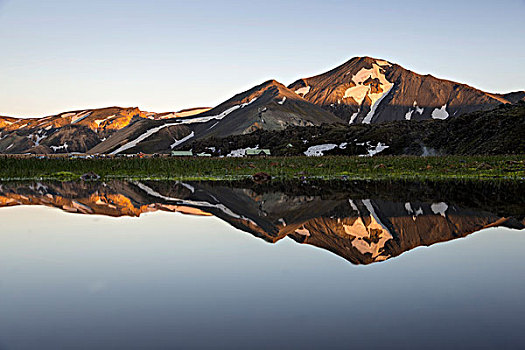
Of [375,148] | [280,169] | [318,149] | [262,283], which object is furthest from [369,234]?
[318,149]

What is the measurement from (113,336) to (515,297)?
6003 mm

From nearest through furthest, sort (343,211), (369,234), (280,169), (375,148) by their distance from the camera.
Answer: (369,234), (343,211), (280,169), (375,148)

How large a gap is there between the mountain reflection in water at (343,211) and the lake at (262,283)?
10 centimetres

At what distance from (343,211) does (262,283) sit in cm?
1042

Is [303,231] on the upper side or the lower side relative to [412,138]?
lower

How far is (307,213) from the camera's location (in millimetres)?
18156

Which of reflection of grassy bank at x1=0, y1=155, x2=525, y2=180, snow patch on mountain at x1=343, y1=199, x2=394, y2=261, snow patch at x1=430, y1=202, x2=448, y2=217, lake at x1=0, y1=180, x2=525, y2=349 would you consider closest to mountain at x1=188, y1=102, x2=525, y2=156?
reflection of grassy bank at x1=0, y1=155, x2=525, y2=180

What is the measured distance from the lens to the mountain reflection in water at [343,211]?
12820mm

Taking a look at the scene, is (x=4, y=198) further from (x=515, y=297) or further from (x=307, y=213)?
(x=515, y=297)

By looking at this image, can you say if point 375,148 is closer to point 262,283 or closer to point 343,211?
point 343,211

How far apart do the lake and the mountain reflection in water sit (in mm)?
99

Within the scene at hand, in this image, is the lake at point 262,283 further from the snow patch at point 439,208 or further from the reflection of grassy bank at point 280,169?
the reflection of grassy bank at point 280,169

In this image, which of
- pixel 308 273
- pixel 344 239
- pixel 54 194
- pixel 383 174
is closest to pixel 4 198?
pixel 54 194

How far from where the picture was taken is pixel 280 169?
5184cm
